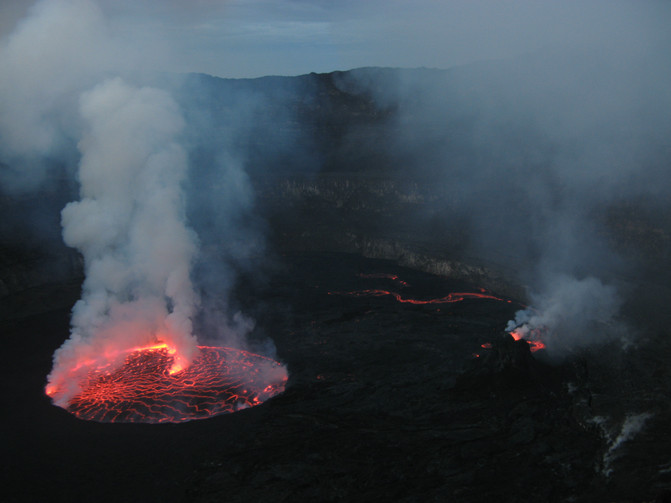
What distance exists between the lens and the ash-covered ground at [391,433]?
65.1ft

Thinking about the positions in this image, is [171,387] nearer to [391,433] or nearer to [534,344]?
[391,433]

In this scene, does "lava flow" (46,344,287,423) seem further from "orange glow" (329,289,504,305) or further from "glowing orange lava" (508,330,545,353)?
"glowing orange lava" (508,330,545,353)

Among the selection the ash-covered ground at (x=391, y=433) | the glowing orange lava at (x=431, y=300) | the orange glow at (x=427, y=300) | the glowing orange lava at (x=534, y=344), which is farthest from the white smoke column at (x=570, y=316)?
the orange glow at (x=427, y=300)

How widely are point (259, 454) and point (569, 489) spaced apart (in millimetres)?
12277

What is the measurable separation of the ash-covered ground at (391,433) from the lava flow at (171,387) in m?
0.88

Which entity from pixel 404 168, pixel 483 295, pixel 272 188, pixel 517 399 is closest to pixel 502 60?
pixel 404 168

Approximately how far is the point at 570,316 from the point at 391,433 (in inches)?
725

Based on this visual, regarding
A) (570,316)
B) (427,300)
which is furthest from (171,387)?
(570,316)

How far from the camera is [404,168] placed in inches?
2734

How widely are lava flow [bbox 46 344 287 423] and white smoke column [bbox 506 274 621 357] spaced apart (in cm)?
1685

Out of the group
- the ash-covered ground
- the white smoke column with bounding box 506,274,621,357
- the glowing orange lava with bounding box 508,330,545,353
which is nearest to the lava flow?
the ash-covered ground

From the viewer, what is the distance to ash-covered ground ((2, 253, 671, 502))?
65.1 ft

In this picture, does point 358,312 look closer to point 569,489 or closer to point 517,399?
point 517,399

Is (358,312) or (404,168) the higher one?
(404,168)
